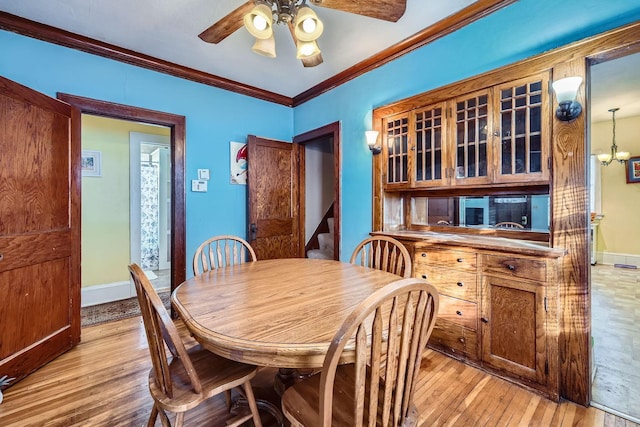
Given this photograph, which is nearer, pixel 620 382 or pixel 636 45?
pixel 636 45

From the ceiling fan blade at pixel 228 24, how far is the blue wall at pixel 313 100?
1.36 meters

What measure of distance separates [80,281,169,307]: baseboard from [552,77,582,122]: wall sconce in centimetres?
465

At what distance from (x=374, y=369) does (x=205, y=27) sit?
280 cm

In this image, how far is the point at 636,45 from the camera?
152 cm

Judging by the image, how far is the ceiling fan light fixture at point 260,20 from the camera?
5.20 ft

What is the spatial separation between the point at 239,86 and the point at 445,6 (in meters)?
2.34

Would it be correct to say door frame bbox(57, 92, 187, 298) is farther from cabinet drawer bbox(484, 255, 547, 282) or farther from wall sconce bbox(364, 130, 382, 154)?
cabinet drawer bbox(484, 255, 547, 282)

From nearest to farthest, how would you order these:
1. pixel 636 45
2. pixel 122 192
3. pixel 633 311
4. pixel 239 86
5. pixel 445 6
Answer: pixel 636 45 → pixel 445 6 → pixel 633 311 → pixel 239 86 → pixel 122 192

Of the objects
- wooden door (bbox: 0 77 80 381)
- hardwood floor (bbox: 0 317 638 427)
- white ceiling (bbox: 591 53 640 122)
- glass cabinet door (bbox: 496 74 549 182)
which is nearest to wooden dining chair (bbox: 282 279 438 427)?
hardwood floor (bbox: 0 317 638 427)

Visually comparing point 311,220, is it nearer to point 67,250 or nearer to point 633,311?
point 67,250

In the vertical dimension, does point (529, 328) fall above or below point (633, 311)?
above

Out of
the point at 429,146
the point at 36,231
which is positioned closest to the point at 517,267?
the point at 429,146

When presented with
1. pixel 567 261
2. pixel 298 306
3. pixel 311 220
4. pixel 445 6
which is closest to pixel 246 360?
pixel 298 306

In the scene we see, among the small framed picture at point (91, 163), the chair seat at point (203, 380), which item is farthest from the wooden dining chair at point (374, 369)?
the small framed picture at point (91, 163)
